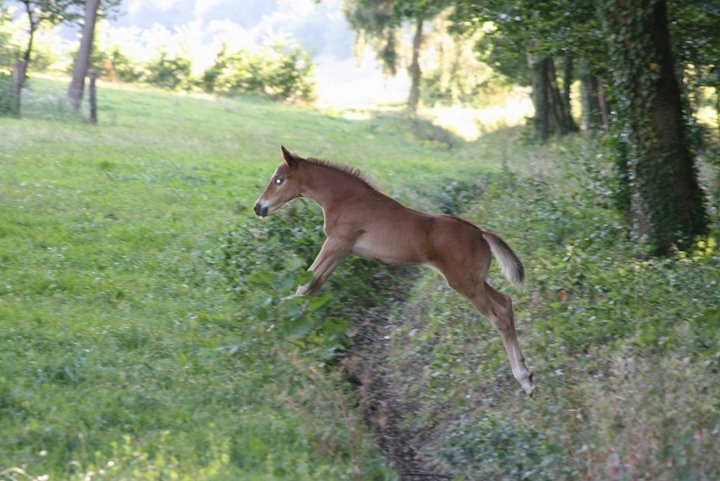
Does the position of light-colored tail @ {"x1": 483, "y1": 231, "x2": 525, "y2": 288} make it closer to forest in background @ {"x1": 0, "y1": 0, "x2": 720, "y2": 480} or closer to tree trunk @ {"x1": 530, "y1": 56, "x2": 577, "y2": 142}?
forest in background @ {"x1": 0, "y1": 0, "x2": 720, "y2": 480}

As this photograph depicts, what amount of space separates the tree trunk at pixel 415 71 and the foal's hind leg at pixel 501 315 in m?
35.9

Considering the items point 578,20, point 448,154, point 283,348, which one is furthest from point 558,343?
point 448,154

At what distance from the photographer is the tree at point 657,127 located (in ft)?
40.8

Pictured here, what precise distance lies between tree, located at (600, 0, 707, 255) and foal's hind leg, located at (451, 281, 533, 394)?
3.68 m

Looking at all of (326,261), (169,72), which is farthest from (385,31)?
(326,261)

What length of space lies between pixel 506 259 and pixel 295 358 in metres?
2.58

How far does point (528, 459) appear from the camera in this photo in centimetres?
A: 746

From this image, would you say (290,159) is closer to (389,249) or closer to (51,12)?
(389,249)

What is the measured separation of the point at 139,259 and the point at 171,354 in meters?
4.05

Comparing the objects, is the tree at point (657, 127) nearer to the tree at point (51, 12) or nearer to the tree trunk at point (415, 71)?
the tree at point (51, 12)

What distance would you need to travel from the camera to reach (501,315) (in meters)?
9.51

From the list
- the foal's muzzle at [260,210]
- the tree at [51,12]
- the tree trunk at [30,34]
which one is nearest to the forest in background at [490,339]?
the foal's muzzle at [260,210]

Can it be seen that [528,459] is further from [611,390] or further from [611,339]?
[611,339]

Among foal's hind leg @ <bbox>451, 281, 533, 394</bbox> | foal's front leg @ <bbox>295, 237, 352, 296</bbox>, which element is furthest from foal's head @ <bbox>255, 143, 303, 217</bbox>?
foal's hind leg @ <bbox>451, 281, 533, 394</bbox>
